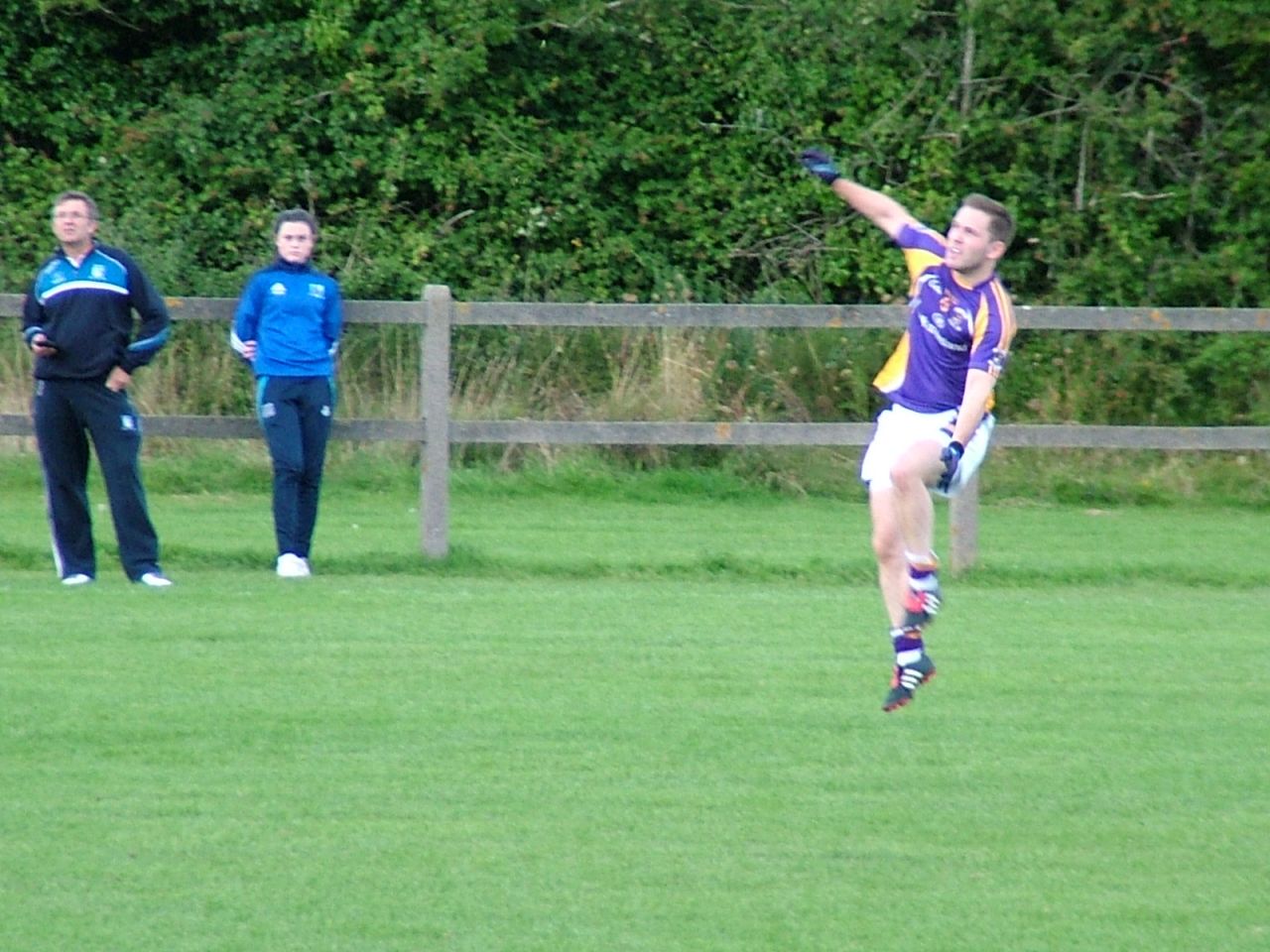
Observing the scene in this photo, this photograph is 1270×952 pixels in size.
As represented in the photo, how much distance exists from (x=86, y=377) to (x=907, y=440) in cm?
462

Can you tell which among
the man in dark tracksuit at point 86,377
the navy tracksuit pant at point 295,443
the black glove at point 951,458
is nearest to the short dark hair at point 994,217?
the black glove at point 951,458

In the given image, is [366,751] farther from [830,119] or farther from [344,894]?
[830,119]

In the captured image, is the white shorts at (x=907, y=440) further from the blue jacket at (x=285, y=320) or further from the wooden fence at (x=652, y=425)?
the blue jacket at (x=285, y=320)

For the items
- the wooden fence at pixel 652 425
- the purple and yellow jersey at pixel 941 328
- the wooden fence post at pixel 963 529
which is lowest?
the wooden fence post at pixel 963 529

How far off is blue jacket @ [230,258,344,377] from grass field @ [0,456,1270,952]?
3.88 feet

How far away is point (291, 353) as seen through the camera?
10.4m

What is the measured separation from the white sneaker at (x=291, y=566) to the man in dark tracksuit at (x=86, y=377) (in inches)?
27.1

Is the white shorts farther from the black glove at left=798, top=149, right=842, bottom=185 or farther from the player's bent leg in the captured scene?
the black glove at left=798, top=149, right=842, bottom=185

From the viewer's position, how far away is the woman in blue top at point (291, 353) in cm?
1041

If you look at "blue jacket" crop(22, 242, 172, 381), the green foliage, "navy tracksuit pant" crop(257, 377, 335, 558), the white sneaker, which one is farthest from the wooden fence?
the green foliage

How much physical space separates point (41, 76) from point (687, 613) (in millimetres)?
14023

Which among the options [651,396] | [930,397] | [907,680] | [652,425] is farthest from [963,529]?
[651,396]

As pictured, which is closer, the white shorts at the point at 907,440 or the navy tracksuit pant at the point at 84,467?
the white shorts at the point at 907,440

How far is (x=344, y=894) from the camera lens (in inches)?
189
